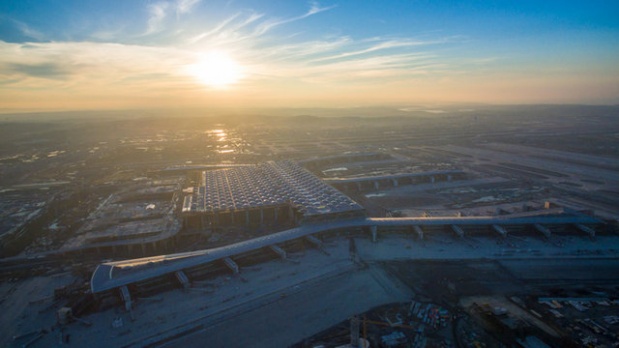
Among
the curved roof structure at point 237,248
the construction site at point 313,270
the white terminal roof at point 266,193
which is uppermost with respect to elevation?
the white terminal roof at point 266,193

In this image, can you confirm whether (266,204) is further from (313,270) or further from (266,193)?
(313,270)

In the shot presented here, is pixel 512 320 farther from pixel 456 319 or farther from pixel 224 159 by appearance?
pixel 224 159

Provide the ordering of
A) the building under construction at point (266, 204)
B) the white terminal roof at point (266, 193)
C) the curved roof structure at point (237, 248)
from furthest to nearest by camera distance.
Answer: the white terminal roof at point (266, 193) → the building under construction at point (266, 204) → the curved roof structure at point (237, 248)

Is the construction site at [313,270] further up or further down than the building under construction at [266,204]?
further down

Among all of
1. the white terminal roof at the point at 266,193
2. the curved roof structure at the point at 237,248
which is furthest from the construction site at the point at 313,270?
the white terminal roof at the point at 266,193

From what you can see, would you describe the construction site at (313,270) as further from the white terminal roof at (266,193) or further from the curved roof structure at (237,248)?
the white terminal roof at (266,193)

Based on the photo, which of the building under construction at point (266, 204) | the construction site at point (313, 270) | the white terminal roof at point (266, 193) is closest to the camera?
the construction site at point (313, 270)

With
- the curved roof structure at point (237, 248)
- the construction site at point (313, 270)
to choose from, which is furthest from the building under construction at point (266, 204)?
the curved roof structure at point (237, 248)

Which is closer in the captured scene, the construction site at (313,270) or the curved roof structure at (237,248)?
the construction site at (313,270)
